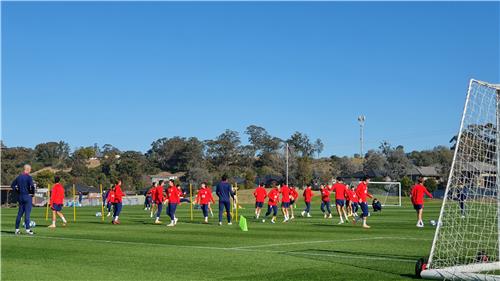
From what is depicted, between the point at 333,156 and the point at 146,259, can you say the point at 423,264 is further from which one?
the point at 333,156

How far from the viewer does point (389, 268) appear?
13633 millimetres

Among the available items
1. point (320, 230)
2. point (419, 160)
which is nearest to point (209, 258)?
point (320, 230)

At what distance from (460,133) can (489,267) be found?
101 inches

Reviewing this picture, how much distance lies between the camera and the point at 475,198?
14781mm

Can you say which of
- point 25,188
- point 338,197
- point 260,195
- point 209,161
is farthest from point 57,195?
point 209,161

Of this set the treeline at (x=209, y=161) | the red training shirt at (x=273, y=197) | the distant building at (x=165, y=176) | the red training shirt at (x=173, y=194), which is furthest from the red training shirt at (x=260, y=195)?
the distant building at (x=165, y=176)

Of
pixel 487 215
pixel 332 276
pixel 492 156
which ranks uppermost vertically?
pixel 492 156

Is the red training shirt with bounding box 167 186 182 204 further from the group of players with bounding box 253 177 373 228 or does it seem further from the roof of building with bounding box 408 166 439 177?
the roof of building with bounding box 408 166 439 177

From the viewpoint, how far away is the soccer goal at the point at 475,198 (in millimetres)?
13348

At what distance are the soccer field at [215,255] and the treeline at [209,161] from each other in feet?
283

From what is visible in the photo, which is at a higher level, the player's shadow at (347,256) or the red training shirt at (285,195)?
the red training shirt at (285,195)

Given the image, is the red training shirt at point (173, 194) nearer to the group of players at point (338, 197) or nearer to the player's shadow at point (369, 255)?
the group of players at point (338, 197)

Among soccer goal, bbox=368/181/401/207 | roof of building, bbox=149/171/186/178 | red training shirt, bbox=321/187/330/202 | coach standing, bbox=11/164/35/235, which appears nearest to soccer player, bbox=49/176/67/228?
coach standing, bbox=11/164/35/235

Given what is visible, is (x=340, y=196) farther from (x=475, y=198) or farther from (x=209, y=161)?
(x=209, y=161)
